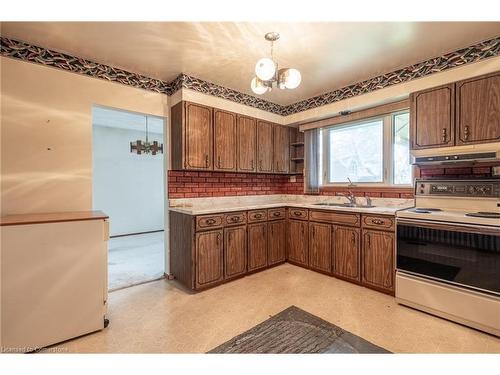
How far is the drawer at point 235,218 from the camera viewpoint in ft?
9.93

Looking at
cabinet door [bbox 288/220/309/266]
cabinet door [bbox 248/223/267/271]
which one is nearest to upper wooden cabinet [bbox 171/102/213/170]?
cabinet door [bbox 248/223/267/271]

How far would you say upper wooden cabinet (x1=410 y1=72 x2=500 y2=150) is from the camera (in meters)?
2.20

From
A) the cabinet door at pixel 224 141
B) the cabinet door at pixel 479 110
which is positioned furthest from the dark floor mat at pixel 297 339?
the cabinet door at pixel 479 110

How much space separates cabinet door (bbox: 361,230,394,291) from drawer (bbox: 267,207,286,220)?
119cm

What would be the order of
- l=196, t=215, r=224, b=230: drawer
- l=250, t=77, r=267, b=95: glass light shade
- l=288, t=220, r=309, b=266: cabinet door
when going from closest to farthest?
1. l=250, t=77, r=267, b=95: glass light shade
2. l=196, t=215, r=224, b=230: drawer
3. l=288, t=220, r=309, b=266: cabinet door

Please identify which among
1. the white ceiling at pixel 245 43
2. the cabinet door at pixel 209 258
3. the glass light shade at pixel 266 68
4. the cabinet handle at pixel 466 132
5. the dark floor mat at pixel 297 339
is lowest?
the dark floor mat at pixel 297 339

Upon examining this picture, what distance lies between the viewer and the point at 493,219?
193cm

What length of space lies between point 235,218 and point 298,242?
1.08 meters

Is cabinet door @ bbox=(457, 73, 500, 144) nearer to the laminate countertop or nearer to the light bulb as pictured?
the laminate countertop

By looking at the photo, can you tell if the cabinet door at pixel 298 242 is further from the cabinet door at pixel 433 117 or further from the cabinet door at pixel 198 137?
the cabinet door at pixel 433 117

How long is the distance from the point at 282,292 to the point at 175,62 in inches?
110

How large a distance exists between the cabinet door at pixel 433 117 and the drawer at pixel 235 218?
2097 mm
